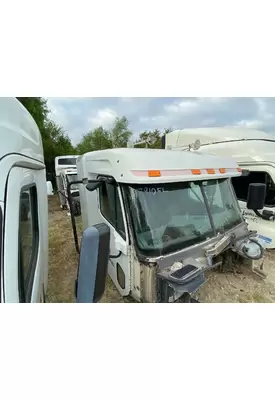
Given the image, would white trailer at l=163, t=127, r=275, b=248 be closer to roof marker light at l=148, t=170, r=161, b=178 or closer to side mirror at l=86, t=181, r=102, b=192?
roof marker light at l=148, t=170, r=161, b=178

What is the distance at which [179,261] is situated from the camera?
7.13 ft

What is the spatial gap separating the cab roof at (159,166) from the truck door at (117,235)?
33cm

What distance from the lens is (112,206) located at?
9.25 ft

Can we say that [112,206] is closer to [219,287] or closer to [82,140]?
[219,287]

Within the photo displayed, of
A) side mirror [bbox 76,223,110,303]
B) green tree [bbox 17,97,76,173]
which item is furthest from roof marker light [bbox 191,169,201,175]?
green tree [bbox 17,97,76,173]

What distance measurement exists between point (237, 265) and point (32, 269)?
111 inches

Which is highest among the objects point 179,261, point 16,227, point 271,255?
point 16,227

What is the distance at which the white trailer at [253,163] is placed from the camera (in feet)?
14.2

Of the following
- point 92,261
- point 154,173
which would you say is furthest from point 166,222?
point 92,261

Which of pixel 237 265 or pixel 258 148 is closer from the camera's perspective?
pixel 237 265

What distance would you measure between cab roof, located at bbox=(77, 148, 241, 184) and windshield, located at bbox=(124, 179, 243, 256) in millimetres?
164

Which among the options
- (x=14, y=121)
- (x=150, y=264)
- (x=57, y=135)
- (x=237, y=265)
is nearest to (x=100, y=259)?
(x=14, y=121)

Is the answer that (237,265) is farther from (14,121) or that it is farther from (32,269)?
(14,121)

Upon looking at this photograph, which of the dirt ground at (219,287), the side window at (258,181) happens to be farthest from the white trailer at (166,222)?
the side window at (258,181)
